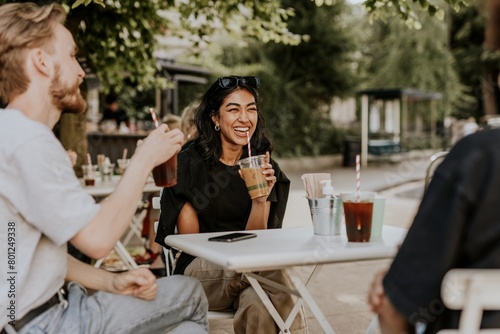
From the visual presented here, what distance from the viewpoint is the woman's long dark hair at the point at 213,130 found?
11.3 feet

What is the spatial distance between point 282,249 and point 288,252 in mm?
74

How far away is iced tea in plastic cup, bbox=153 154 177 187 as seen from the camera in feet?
8.31

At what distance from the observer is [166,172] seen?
254cm

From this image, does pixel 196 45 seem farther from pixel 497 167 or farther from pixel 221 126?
pixel 497 167

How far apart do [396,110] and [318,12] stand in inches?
217

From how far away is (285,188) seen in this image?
3.45 metres

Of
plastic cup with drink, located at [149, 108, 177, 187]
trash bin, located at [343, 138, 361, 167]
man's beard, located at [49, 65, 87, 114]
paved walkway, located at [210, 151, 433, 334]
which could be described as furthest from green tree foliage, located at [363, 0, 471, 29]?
trash bin, located at [343, 138, 361, 167]

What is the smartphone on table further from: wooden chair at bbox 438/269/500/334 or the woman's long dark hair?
wooden chair at bbox 438/269/500/334

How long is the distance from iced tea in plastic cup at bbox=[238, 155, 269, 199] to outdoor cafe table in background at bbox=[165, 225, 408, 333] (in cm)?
20

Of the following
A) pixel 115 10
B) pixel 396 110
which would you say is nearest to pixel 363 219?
pixel 115 10

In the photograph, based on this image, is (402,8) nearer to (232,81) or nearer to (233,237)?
(232,81)

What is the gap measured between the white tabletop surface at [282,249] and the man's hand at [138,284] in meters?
0.25

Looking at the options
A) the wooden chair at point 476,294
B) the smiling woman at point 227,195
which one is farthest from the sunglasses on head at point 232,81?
the wooden chair at point 476,294

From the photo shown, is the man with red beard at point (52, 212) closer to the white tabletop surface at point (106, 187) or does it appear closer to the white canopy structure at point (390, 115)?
the white tabletop surface at point (106, 187)
